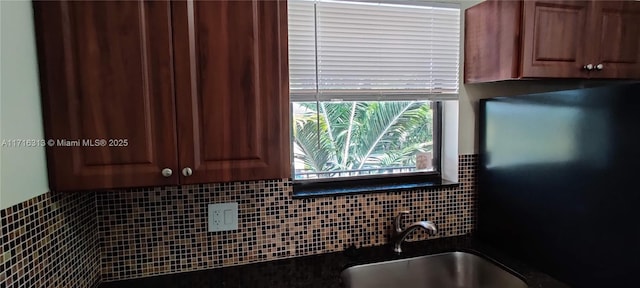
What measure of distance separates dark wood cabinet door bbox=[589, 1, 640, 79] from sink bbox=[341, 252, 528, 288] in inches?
37.7

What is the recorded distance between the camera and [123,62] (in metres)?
0.96

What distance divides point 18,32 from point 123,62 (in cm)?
23

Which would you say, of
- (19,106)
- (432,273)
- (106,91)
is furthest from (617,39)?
(19,106)

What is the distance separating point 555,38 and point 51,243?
191 cm

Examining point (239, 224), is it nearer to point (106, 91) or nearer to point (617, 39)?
point (106, 91)

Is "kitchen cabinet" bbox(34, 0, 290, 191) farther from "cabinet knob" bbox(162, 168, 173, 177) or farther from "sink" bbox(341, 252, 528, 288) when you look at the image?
"sink" bbox(341, 252, 528, 288)

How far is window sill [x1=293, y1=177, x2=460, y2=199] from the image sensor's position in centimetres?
152

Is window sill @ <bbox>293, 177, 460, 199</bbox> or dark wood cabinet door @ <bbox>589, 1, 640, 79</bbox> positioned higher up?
dark wood cabinet door @ <bbox>589, 1, 640, 79</bbox>

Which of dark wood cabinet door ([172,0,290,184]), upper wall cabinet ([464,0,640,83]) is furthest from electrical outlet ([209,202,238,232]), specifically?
upper wall cabinet ([464,0,640,83])

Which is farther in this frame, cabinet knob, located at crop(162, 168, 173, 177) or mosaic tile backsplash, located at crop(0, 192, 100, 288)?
cabinet knob, located at crop(162, 168, 173, 177)

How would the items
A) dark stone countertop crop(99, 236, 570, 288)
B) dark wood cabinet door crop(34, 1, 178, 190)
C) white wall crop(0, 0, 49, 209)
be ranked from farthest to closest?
dark stone countertop crop(99, 236, 570, 288), dark wood cabinet door crop(34, 1, 178, 190), white wall crop(0, 0, 49, 209)

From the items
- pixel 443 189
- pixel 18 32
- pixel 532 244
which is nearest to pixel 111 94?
pixel 18 32

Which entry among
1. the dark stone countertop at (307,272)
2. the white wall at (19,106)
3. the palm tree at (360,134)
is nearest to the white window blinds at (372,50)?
the palm tree at (360,134)

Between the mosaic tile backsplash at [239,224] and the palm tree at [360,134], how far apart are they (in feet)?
0.72
